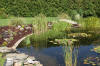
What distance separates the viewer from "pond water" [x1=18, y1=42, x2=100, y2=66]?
17.4 ft

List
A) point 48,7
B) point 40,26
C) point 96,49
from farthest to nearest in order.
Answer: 1. point 48,7
2. point 40,26
3. point 96,49

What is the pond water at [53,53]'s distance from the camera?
5290 mm

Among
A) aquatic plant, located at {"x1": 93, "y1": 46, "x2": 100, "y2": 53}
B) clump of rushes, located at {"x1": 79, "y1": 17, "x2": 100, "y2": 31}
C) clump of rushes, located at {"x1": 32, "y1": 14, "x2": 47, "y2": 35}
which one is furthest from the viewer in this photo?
clump of rushes, located at {"x1": 79, "y1": 17, "x2": 100, "y2": 31}

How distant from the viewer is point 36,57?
5738 millimetres

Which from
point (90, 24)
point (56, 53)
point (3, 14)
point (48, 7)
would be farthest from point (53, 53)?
point (48, 7)

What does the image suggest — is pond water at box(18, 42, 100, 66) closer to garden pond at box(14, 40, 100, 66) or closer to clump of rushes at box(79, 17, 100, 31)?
garden pond at box(14, 40, 100, 66)

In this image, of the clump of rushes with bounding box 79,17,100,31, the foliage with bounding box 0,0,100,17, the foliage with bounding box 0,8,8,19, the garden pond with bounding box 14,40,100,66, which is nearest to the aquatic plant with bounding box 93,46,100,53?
the garden pond with bounding box 14,40,100,66

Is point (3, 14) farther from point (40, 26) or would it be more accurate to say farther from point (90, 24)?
point (90, 24)

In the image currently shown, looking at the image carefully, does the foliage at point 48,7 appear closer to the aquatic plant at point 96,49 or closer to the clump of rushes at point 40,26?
the clump of rushes at point 40,26

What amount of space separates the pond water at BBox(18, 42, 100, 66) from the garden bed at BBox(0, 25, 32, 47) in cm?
73

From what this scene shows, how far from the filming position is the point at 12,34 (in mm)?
8227

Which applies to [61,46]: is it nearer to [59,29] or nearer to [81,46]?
[81,46]

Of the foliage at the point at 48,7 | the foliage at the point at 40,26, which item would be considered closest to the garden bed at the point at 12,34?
the foliage at the point at 40,26

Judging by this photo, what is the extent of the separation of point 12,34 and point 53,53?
9.30ft
